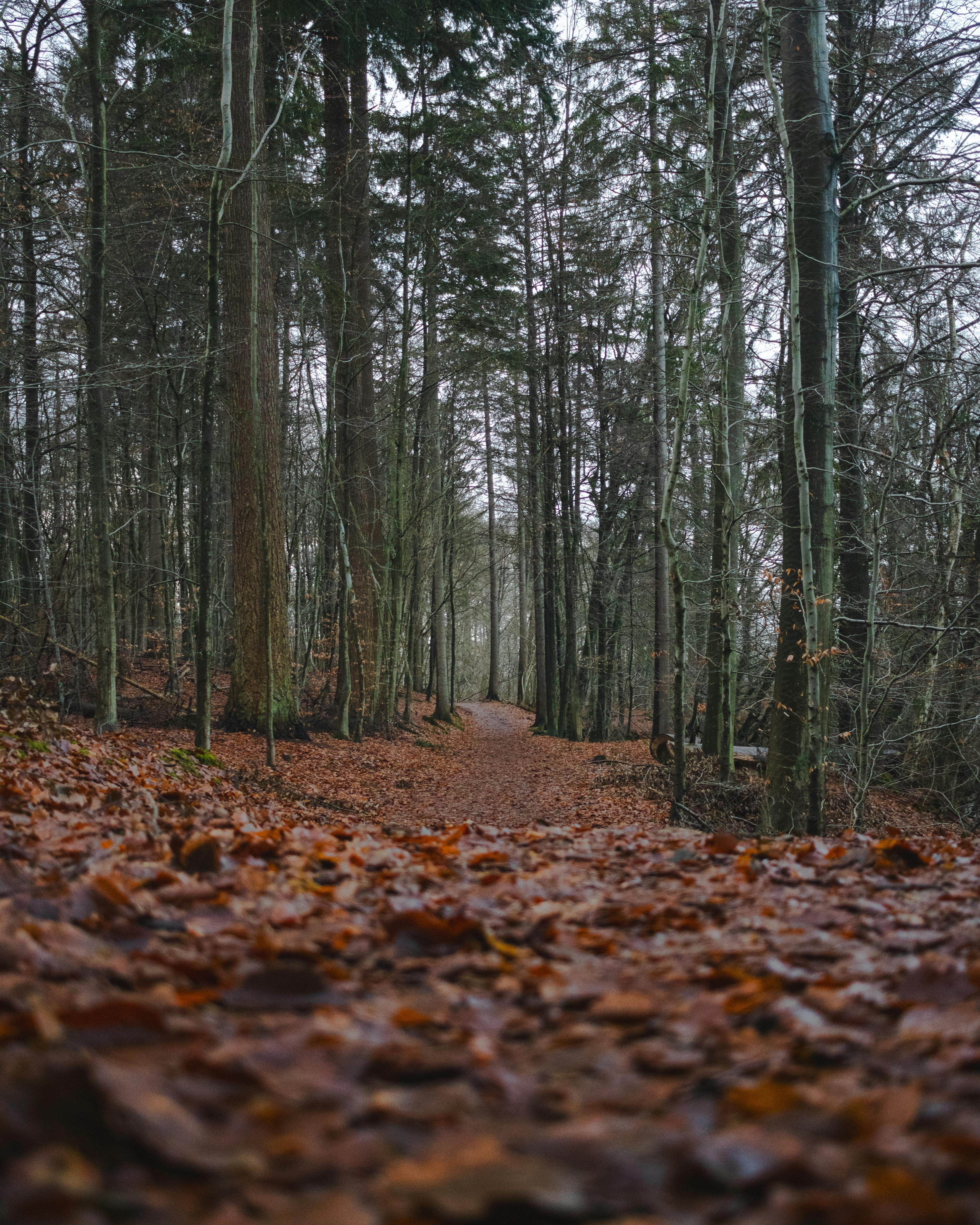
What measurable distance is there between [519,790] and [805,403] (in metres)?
7.15

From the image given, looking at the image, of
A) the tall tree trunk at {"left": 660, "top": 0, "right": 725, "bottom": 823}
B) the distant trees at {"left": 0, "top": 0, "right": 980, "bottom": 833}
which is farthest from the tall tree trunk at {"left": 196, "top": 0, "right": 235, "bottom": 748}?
the tall tree trunk at {"left": 660, "top": 0, "right": 725, "bottom": 823}

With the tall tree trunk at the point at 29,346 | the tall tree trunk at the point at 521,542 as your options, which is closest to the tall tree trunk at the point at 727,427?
the tall tree trunk at the point at 29,346

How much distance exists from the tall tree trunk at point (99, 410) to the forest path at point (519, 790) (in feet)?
11.5

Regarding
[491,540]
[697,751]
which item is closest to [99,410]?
[697,751]

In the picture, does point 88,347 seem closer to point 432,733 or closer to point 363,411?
point 363,411

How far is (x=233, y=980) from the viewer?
184cm

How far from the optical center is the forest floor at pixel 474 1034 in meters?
1.04

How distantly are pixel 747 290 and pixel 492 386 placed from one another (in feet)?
42.5

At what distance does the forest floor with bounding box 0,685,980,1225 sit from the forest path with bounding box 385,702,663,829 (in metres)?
2.93

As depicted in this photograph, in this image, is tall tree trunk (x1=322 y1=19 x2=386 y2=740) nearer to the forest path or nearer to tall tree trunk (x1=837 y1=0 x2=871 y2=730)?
the forest path

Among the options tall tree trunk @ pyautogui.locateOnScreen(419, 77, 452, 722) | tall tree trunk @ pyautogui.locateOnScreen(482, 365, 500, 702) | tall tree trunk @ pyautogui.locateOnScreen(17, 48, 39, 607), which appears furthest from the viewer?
tall tree trunk @ pyautogui.locateOnScreen(482, 365, 500, 702)

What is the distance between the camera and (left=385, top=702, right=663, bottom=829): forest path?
9062mm

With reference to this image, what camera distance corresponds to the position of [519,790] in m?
11.9

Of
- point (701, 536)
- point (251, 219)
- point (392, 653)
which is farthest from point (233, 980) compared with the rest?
point (701, 536)
